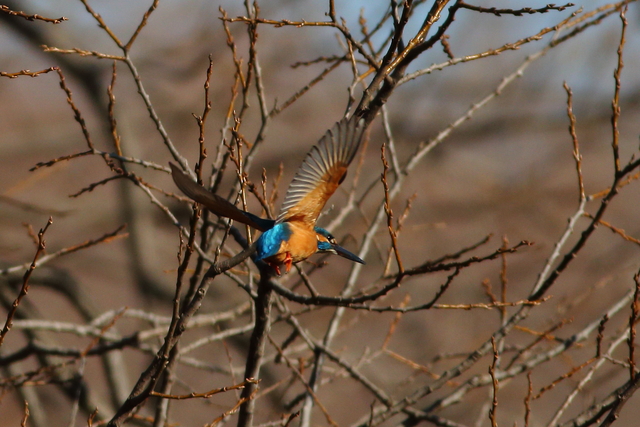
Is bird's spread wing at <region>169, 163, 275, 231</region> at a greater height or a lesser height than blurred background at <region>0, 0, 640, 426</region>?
lesser

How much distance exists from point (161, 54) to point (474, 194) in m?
4.99

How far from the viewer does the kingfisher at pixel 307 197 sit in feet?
4.66

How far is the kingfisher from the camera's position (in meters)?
1.42

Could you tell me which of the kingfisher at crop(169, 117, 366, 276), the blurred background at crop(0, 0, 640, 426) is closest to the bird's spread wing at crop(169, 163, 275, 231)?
the kingfisher at crop(169, 117, 366, 276)

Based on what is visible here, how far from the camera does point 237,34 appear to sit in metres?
7.11

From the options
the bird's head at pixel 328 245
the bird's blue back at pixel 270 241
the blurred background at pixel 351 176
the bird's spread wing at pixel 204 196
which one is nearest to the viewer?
the bird's spread wing at pixel 204 196

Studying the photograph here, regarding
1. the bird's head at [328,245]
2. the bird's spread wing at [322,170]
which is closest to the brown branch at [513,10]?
the bird's spread wing at [322,170]

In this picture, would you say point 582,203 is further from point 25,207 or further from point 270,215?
point 25,207

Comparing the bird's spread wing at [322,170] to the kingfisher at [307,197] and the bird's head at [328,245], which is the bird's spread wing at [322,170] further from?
the bird's head at [328,245]

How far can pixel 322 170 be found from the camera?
148 cm

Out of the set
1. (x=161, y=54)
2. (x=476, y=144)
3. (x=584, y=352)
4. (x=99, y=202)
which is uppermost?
(x=161, y=54)

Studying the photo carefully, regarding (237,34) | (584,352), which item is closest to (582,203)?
(237,34)

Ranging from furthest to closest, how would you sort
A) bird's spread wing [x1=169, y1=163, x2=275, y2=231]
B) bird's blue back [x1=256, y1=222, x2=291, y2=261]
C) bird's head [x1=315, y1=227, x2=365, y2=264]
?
bird's head [x1=315, y1=227, x2=365, y2=264] → bird's blue back [x1=256, y1=222, x2=291, y2=261] → bird's spread wing [x1=169, y1=163, x2=275, y2=231]

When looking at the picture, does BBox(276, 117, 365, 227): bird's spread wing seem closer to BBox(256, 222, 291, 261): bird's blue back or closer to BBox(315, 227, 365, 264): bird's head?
BBox(256, 222, 291, 261): bird's blue back
